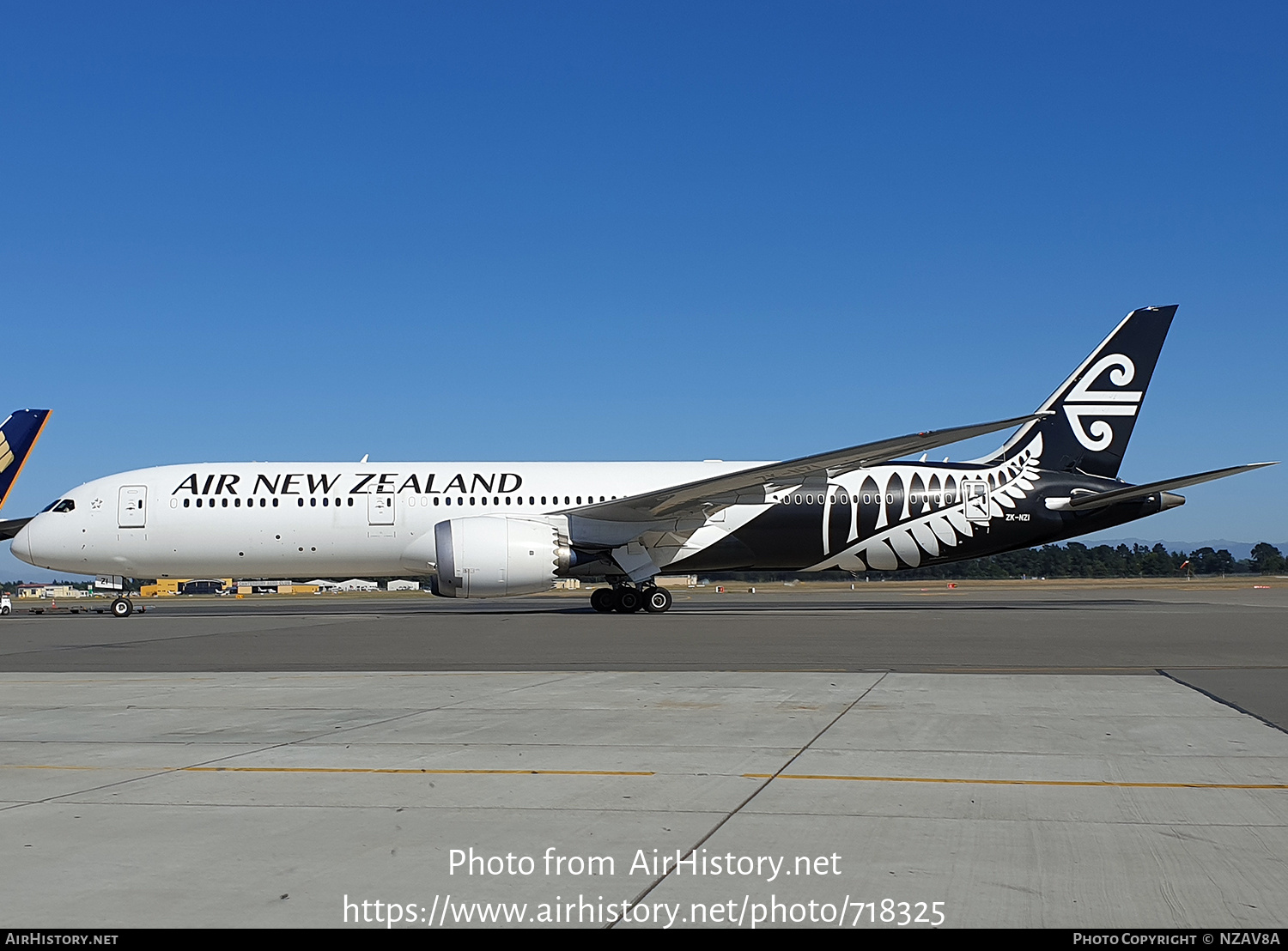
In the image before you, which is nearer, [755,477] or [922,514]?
[755,477]

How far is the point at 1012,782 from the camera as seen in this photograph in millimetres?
5539

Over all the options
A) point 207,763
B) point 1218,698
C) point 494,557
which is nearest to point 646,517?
point 494,557

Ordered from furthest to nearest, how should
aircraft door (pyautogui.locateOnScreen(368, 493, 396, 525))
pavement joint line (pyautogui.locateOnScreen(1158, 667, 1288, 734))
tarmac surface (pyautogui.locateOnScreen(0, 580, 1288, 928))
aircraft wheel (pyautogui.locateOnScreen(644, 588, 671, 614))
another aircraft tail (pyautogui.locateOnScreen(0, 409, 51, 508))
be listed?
another aircraft tail (pyautogui.locateOnScreen(0, 409, 51, 508)) < aircraft door (pyautogui.locateOnScreen(368, 493, 396, 525)) < aircraft wheel (pyautogui.locateOnScreen(644, 588, 671, 614)) < pavement joint line (pyautogui.locateOnScreen(1158, 667, 1288, 734)) < tarmac surface (pyautogui.locateOnScreen(0, 580, 1288, 928))

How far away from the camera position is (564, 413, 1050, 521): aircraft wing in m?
20.5

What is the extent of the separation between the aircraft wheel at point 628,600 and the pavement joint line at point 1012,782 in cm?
1760

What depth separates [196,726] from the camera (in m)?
7.64

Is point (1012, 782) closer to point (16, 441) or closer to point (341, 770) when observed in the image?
point (341, 770)

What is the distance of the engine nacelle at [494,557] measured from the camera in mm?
20984

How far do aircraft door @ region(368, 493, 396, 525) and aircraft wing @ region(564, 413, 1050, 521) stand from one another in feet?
12.9

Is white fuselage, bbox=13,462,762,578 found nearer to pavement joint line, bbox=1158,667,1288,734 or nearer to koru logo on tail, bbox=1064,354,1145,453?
koru logo on tail, bbox=1064,354,1145,453

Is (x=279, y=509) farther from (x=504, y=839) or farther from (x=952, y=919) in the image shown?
(x=952, y=919)

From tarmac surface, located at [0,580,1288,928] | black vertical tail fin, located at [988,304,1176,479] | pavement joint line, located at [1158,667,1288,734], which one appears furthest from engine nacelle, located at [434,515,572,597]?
pavement joint line, located at [1158,667,1288,734]

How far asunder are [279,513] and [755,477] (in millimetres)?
10643
